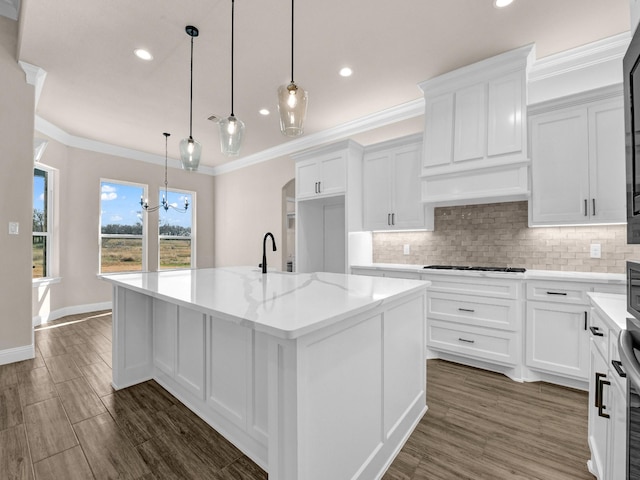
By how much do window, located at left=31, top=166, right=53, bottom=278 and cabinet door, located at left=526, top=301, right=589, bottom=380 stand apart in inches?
253

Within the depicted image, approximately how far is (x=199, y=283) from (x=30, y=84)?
3187 mm

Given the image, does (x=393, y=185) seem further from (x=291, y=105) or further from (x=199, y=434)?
(x=199, y=434)

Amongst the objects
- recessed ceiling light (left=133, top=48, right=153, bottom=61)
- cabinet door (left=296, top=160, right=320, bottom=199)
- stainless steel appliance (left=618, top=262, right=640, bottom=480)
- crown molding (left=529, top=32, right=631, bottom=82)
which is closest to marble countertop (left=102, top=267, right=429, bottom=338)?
stainless steel appliance (left=618, top=262, right=640, bottom=480)

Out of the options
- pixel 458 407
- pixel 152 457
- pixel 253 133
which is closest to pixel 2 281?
pixel 152 457

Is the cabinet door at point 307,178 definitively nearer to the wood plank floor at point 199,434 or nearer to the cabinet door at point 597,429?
the wood plank floor at point 199,434

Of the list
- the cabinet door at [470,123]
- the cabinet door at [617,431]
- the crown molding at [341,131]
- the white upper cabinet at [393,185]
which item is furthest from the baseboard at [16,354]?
the cabinet door at [470,123]

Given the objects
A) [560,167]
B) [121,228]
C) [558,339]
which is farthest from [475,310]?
[121,228]

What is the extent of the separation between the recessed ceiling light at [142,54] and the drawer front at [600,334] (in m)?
3.80

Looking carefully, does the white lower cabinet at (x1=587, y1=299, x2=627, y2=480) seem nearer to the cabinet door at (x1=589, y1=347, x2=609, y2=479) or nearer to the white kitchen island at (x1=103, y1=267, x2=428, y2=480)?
the cabinet door at (x1=589, y1=347, x2=609, y2=479)

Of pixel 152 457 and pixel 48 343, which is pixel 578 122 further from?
pixel 48 343

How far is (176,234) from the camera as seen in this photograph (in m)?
6.42

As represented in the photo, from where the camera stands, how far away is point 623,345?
30.7 inches

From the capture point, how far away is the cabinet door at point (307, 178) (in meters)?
4.21

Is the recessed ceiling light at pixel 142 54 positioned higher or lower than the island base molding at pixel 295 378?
higher
